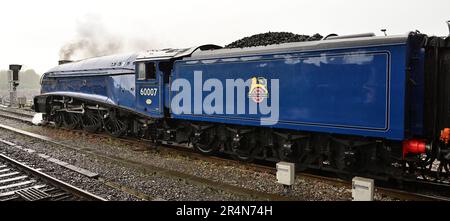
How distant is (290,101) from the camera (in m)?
8.38

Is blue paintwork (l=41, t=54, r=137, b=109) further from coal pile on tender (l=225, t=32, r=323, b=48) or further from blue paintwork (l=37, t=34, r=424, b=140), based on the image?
coal pile on tender (l=225, t=32, r=323, b=48)

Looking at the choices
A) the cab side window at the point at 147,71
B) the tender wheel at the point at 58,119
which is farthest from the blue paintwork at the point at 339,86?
the tender wheel at the point at 58,119

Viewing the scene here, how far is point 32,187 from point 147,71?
5442 millimetres

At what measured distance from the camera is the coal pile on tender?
29.6 feet

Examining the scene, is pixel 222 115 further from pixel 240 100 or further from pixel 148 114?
pixel 148 114

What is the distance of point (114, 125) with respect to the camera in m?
13.9

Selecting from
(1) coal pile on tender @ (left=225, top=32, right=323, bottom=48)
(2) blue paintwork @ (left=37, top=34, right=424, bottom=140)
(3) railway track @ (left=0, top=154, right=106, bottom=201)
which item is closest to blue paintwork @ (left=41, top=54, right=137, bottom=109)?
(2) blue paintwork @ (left=37, top=34, right=424, bottom=140)

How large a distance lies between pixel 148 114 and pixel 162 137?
0.88 meters

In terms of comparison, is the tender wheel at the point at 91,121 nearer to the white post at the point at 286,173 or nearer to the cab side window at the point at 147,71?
the cab side window at the point at 147,71

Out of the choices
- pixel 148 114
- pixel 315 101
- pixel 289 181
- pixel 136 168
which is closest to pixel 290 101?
pixel 315 101

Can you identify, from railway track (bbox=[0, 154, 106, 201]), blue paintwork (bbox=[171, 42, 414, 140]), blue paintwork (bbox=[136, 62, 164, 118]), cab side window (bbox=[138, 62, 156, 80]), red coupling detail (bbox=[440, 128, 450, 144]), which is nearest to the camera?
red coupling detail (bbox=[440, 128, 450, 144])

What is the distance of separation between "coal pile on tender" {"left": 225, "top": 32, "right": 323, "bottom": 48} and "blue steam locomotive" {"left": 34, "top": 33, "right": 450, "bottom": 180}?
1.32 ft

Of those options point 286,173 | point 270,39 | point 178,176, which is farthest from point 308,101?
point 178,176

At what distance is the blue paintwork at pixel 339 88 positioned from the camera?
268 inches
